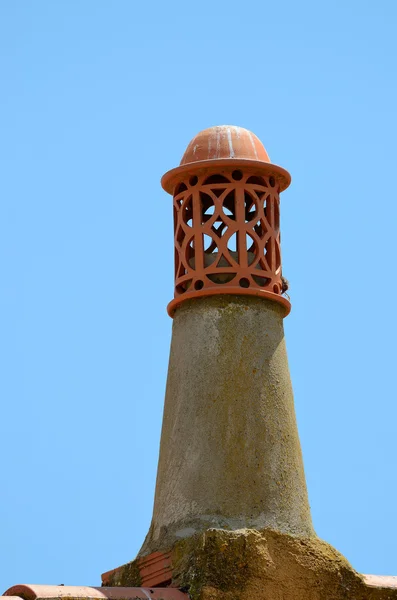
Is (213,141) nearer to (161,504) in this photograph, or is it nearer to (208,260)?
(208,260)

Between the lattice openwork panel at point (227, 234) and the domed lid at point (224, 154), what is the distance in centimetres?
10

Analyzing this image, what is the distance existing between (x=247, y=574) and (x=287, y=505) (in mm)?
859

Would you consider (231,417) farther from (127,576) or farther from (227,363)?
(127,576)

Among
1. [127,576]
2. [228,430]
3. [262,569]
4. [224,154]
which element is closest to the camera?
[262,569]

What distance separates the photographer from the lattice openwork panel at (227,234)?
467 inches

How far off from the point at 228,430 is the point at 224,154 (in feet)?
8.04

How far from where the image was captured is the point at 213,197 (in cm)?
1198

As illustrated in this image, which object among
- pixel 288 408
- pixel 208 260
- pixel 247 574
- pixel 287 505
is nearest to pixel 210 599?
pixel 247 574

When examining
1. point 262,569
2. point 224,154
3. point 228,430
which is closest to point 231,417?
point 228,430

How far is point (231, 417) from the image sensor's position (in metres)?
11.4

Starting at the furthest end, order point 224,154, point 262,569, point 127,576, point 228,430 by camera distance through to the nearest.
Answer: point 224,154 → point 127,576 → point 228,430 → point 262,569

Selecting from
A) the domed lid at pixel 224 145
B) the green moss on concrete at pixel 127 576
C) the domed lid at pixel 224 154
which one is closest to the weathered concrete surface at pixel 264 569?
the green moss on concrete at pixel 127 576

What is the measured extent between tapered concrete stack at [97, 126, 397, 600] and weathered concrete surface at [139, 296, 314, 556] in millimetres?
11

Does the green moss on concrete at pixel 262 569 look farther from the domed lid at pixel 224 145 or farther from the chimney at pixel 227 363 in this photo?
the domed lid at pixel 224 145
